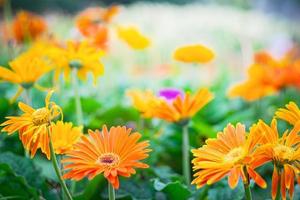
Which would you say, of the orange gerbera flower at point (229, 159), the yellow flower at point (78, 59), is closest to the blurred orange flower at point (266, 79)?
the yellow flower at point (78, 59)

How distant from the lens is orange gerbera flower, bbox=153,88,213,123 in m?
1.03

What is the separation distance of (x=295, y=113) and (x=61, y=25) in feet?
18.5

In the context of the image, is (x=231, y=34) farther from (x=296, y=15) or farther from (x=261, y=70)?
(x=261, y=70)

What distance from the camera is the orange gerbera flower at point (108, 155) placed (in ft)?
2.41

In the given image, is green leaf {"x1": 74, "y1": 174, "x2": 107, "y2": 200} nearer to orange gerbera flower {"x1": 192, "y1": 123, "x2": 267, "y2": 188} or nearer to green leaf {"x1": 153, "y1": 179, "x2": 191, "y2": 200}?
green leaf {"x1": 153, "y1": 179, "x2": 191, "y2": 200}

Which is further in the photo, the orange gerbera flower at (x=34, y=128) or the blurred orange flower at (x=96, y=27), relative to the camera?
the blurred orange flower at (x=96, y=27)

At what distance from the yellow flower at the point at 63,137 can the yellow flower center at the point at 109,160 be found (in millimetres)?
95

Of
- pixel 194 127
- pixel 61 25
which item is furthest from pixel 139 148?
pixel 61 25

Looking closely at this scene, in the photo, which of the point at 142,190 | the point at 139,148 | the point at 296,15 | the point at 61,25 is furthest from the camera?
the point at 296,15

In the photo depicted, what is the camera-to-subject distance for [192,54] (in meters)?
1.44

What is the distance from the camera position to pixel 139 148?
2.53 ft

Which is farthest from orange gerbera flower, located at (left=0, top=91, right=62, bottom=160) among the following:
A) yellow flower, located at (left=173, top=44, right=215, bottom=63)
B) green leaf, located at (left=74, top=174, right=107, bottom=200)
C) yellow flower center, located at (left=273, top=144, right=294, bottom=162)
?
yellow flower, located at (left=173, top=44, right=215, bottom=63)

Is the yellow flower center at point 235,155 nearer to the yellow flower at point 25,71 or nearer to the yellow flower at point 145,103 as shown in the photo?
the yellow flower at point 145,103

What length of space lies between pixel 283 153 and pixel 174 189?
28cm
